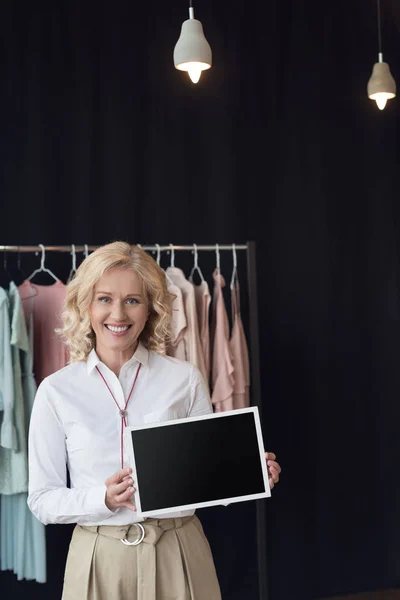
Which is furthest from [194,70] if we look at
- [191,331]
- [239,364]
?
[239,364]

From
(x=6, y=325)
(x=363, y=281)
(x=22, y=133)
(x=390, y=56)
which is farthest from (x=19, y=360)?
(x=390, y=56)

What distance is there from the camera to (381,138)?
509 centimetres

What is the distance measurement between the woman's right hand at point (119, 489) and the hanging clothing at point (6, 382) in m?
1.78

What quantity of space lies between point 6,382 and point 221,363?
1.10m

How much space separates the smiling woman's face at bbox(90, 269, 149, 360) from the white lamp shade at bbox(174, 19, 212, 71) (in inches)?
58.0

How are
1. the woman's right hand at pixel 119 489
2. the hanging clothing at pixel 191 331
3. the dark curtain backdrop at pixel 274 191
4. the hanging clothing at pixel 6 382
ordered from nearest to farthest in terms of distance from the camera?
the woman's right hand at pixel 119 489
the hanging clothing at pixel 6 382
the hanging clothing at pixel 191 331
the dark curtain backdrop at pixel 274 191

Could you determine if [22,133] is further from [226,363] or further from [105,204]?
[226,363]

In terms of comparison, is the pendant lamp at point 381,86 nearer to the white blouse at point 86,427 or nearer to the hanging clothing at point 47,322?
the hanging clothing at point 47,322

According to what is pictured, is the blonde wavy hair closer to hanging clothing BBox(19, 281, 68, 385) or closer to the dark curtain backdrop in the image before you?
hanging clothing BBox(19, 281, 68, 385)

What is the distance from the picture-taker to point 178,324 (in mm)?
3934

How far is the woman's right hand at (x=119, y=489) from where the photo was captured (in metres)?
1.91

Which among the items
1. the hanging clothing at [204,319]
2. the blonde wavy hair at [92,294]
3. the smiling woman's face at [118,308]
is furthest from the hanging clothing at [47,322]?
the smiling woman's face at [118,308]

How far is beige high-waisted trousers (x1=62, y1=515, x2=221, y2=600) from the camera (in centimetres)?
200

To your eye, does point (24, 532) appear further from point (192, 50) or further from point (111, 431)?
point (192, 50)
